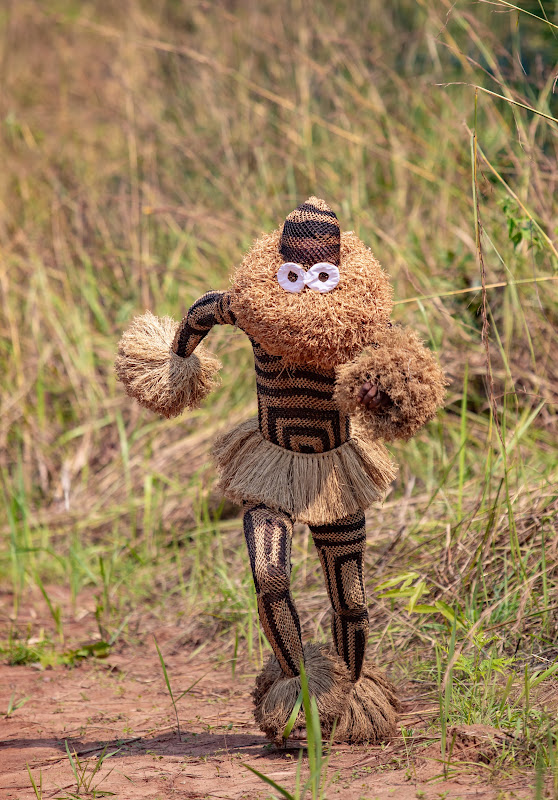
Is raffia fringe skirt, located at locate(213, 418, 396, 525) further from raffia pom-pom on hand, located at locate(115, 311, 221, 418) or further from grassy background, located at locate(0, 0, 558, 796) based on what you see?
grassy background, located at locate(0, 0, 558, 796)

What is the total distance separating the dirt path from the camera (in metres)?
2.07

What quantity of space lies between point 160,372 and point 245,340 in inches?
81.7

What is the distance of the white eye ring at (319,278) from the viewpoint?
2205 mm

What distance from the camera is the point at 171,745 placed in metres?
2.48

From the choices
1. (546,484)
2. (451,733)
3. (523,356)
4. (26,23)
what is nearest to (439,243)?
(523,356)

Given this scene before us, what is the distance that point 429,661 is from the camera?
2.77 m

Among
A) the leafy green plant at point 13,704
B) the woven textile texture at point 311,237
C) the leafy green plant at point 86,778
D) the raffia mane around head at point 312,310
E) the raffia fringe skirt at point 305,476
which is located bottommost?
the leafy green plant at point 13,704

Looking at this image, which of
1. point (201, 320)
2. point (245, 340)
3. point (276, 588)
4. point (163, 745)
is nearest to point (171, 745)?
point (163, 745)

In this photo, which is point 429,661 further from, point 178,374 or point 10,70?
point 10,70

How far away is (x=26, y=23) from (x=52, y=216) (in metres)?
3.38

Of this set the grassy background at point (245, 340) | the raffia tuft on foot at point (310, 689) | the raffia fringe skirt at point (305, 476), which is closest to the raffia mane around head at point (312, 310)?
the raffia fringe skirt at point (305, 476)

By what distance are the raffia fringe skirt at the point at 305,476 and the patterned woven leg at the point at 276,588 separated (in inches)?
2.8

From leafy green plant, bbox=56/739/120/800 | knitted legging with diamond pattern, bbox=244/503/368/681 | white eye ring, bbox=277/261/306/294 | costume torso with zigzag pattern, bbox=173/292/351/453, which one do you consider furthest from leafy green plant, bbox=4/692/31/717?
white eye ring, bbox=277/261/306/294

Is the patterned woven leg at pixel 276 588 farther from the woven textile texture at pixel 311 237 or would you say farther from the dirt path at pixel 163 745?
the woven textile texture at pixel 311 237
